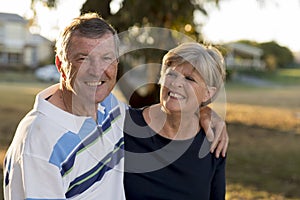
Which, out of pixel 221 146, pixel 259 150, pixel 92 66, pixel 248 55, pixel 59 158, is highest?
pixel 92 66

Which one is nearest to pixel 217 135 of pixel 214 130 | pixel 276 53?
pixel 214 130

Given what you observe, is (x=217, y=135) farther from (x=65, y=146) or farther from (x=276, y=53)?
(x=276, y=53)

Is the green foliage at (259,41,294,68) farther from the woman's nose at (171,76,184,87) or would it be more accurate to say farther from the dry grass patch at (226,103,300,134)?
the woman's nose at (171,76,184,87)

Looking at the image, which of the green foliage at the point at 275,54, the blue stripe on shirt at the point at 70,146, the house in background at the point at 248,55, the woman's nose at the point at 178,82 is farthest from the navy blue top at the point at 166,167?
the green foliage at the point at 275,54

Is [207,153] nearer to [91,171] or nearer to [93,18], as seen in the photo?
[91,171]

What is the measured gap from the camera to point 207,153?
2623 mm

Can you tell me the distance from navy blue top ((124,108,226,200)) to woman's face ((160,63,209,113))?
0.18m

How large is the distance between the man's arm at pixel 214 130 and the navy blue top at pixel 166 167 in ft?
0.15

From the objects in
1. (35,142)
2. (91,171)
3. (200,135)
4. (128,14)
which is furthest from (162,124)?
(128,14)

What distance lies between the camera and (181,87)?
2533 mm

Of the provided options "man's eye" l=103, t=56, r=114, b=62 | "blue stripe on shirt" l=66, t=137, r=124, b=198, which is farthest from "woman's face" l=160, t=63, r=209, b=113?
"man's eye" l=103, t=56, r=114, b=62

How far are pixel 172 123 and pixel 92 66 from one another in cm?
71

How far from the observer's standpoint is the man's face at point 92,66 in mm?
2018

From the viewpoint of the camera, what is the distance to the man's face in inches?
79.4
